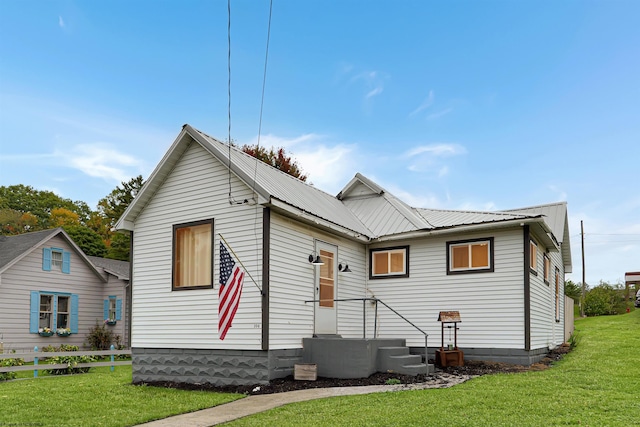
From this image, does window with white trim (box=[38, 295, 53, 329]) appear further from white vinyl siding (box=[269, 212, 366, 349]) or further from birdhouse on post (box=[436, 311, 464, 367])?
birdhouse on post (box=[436, 311, 464, 367])

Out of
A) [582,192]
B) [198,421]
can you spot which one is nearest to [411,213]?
[582,192]

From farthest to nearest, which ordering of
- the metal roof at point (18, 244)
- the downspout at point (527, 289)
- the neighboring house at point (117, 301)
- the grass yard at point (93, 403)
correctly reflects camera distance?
the neighboring house at point (117, 301) < the metal roof at point (18, 244) < the downspout at point (527, 289) < the grass yard at point (93, 403)

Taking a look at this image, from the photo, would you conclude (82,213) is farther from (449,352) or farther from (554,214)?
(449,352)

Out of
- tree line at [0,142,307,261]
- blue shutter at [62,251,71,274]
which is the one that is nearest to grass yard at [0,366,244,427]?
blue shutter at [62,251,71,274]

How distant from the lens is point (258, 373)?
11.1m

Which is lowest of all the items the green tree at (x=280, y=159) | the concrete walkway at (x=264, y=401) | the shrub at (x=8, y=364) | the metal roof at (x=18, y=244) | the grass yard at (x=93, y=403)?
the shrub at (x=8, y=364)

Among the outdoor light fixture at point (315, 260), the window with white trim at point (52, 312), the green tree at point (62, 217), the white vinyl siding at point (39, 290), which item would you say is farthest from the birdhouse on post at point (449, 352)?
the green tree at point (62, 217)

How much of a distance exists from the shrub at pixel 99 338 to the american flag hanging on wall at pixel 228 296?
50.8 feet

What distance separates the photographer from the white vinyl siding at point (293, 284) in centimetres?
1145

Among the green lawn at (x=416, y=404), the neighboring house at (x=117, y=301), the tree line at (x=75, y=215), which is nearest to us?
the green lawn at (x=416, y=404)

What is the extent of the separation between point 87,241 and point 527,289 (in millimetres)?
35761

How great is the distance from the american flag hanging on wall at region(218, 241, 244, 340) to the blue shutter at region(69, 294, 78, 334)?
15574mm

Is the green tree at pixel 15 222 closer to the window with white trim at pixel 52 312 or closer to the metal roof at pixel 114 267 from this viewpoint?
the metal roof at pixel 114 267

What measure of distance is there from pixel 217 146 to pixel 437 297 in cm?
660
